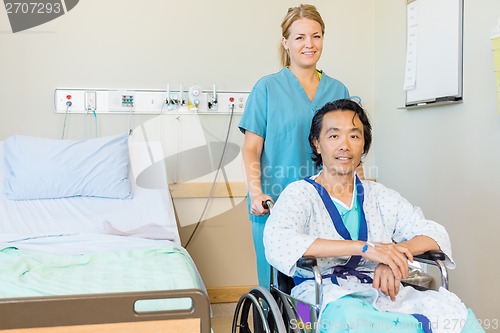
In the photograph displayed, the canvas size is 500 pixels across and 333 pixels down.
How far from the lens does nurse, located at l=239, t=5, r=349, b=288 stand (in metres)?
2.02

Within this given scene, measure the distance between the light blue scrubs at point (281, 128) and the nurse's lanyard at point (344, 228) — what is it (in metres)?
0.31

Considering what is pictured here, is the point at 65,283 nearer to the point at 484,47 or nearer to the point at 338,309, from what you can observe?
the point at 338,309

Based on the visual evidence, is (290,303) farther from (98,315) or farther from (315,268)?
(98,315)

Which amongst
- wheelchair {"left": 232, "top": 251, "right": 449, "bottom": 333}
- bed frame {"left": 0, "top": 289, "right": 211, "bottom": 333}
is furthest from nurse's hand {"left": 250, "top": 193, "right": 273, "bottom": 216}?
bed frame {"left": 0, "top": 289, "right": 211, "bottom": 333}

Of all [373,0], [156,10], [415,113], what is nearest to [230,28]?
[156,10]

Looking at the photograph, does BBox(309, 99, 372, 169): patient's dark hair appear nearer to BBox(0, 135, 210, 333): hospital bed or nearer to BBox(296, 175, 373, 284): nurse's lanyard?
BBox(296, 175, 373, 284): nurse's lanyard

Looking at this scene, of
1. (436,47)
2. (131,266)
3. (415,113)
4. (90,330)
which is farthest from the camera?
(415,113)

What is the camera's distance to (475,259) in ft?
7.79

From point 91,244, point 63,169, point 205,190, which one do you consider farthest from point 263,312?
Result: point 205,190

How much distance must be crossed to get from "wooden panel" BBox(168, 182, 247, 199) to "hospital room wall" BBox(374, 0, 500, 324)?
0.90 m

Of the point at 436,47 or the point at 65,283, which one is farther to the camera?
the point at 436,47

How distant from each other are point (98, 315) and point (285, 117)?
110cm

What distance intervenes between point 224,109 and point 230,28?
46cm

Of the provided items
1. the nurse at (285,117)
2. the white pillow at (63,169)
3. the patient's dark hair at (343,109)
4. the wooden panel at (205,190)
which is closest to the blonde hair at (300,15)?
the nurse at (285,117)
